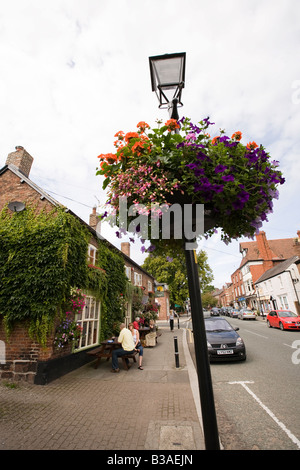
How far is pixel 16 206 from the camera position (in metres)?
8.43

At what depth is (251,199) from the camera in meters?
2.06

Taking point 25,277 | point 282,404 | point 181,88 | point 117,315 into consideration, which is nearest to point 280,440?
point 282,404

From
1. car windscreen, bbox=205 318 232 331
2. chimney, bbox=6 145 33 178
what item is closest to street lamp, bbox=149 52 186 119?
car windscreen, bbox=205 318 232 331

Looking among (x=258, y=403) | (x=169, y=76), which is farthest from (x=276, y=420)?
(x=169, y=76)

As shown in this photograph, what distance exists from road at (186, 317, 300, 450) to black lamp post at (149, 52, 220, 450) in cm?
220

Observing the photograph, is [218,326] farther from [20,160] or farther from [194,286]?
[20,160]

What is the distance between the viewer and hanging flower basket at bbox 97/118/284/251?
195 centimetres

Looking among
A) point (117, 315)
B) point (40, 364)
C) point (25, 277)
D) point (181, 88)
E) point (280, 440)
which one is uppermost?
point (181, 88)

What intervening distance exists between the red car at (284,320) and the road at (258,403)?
9039mm

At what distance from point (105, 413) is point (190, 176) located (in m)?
4.89

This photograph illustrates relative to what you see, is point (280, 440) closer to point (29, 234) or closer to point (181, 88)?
point (181, 88)

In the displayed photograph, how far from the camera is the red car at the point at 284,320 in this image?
15.8 metres

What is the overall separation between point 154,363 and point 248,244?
140 ft

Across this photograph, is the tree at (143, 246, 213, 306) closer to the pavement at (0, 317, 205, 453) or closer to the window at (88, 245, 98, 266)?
the window at (88, 245, 98, 266)
